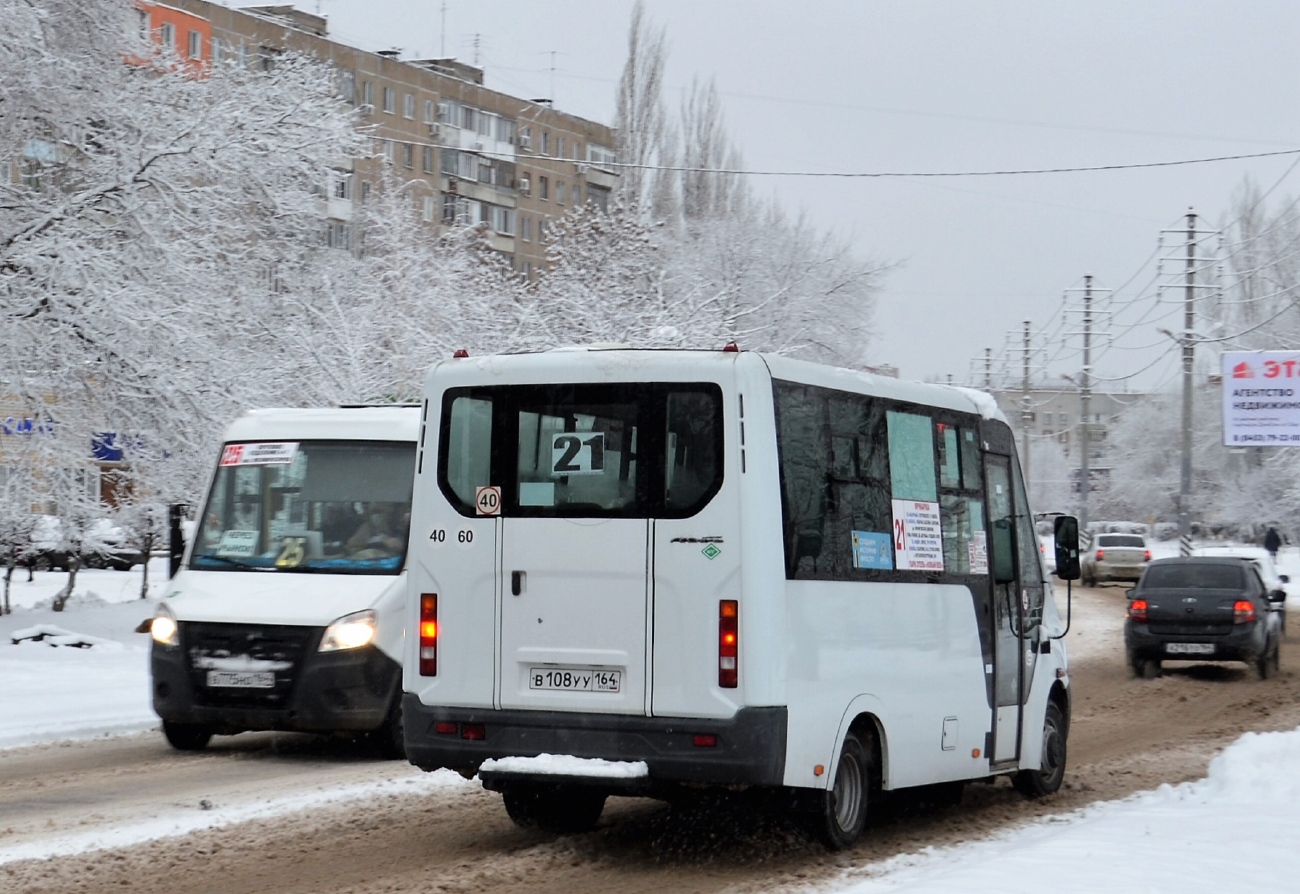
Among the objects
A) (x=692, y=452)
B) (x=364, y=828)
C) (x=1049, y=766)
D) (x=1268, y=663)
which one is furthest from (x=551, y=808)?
(x=1268, y=663)

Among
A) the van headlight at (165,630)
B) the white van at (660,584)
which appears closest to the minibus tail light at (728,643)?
the white van at (660,584)

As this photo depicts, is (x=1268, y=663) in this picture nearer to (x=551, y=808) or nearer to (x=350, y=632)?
(x=350, y=632)

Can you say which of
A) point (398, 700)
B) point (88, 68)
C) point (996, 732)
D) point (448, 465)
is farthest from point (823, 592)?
point (88, 68)

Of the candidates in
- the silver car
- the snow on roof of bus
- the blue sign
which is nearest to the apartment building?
the silver car

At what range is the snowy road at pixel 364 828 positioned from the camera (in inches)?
326

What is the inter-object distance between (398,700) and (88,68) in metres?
12.1

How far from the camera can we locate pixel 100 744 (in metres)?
13.8

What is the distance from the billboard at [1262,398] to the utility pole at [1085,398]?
13.8 metres

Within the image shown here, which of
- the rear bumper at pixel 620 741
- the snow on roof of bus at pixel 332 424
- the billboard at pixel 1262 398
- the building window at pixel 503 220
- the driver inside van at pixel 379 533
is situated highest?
the building window at pixel 503 220

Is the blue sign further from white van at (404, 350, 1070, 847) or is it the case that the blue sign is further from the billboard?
the billboard

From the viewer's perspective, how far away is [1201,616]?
23.4 meters

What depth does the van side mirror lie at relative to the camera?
1134 cm

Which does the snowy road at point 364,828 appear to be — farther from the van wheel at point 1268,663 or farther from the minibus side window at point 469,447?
the van wheel at point 1268,663

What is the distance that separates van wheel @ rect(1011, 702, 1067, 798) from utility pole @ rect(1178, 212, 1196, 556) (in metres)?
39.3
